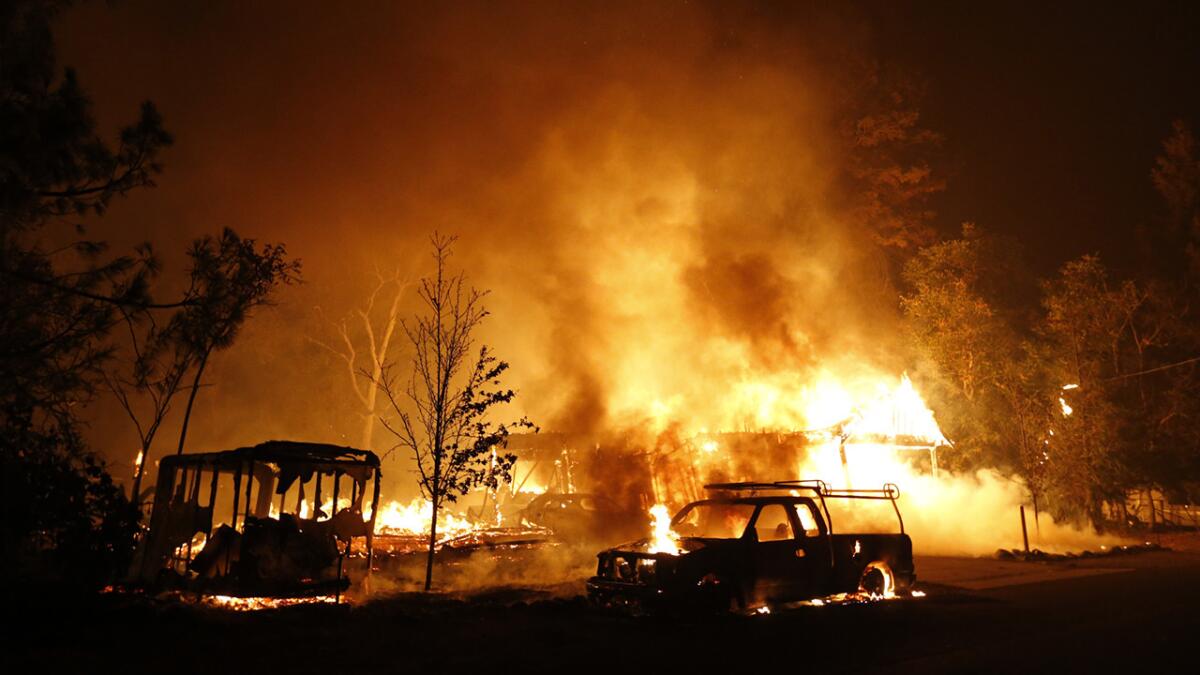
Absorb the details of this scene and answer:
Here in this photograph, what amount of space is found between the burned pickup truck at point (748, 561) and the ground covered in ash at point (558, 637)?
28 cm

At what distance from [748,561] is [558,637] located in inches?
97.8

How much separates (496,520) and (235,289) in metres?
10.3

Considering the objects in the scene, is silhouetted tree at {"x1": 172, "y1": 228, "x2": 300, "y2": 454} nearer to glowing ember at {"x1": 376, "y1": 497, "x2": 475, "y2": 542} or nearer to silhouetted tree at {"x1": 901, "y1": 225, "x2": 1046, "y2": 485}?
glowing ember at {"x1": 376, "y1": 497, "x2": 475, "y2": 542}

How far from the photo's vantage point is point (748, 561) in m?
8.54

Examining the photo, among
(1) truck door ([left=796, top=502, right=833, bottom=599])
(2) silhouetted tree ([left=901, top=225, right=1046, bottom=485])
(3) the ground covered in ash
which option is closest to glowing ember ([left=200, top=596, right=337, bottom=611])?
(3) the ground covered in ash

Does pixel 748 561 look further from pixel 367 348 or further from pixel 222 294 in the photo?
pixel 367 348

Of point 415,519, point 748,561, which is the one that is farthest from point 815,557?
point 415,519

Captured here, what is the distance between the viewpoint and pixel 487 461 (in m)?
11.3

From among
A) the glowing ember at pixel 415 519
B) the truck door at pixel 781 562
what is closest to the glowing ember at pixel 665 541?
the truck door at pixel 781 562

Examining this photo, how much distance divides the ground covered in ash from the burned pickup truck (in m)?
0.28

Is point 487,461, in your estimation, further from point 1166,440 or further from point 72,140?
point 1166,440

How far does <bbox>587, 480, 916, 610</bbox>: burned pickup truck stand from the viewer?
813cm

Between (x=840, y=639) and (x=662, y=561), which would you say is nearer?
(x=840, y=639)

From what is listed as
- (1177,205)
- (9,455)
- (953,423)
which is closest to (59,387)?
(9,455)
